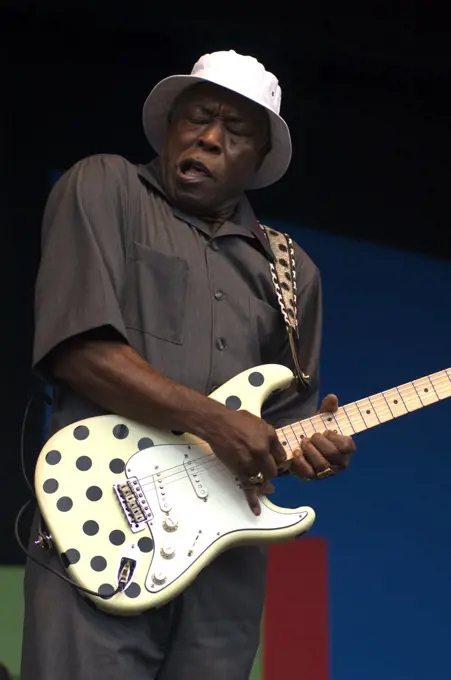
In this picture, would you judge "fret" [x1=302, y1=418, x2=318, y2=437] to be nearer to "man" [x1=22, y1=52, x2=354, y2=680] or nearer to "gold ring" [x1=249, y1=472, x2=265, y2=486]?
"man" [x1=22, y1=52, x2=354, y2=680]

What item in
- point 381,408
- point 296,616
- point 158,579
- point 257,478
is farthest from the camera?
point 296,616

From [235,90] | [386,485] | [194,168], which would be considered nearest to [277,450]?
[194,168]

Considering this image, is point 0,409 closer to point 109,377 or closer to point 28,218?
→ point 28,218

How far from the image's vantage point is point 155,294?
1.66m

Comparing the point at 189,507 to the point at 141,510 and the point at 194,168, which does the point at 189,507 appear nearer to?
the point at 141,510

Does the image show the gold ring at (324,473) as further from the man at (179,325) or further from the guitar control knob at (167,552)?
the guitar control knob at (167,552)

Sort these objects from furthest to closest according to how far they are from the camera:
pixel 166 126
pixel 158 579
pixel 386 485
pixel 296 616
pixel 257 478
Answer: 1. pixel 386 485
2. pixel 296 616
3. pixel 166 126
4. pixel 257 478
5. pixel 158 579

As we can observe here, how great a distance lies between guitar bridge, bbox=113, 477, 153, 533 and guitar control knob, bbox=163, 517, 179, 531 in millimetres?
23

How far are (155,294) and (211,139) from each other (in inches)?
12.6

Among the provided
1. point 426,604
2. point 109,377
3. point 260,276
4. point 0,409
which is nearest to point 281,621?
point 426,604

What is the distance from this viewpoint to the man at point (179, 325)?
1.51 meters

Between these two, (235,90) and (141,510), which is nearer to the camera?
(141,510)

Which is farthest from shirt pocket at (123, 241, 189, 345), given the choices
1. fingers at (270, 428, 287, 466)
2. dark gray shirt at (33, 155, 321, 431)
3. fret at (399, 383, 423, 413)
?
fret at (399, 383, 423, 413)

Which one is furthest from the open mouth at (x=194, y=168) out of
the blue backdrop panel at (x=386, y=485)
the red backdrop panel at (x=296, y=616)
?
the red backdrop panel at (x=296, y=616)
